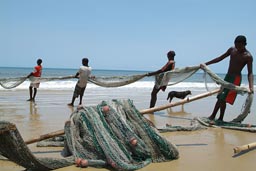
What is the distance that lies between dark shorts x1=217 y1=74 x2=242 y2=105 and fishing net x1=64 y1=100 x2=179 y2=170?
9.99 ft

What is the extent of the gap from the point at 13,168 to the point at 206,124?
12.9ft

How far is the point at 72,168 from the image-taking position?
334 cm

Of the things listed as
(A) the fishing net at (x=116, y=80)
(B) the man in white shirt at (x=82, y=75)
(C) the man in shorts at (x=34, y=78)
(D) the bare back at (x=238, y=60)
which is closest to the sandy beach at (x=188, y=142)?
(A) the fishing net at (x=116, y=80)

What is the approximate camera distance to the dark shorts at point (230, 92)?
20.6 feet

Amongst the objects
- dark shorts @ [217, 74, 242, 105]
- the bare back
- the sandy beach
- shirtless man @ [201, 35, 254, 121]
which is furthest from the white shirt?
the bare back

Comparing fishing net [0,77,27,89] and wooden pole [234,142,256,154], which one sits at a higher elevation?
fishing net [0,77,27,89]

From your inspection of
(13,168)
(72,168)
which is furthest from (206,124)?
(13,168)

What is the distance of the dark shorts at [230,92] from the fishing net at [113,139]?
305 centimetres

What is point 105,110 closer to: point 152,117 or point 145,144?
point 145,144

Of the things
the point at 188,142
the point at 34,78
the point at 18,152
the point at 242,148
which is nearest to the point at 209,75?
the point at 188,142

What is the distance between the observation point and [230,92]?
636 cm

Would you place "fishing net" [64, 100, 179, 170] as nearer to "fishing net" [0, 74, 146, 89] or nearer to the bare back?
the bare back

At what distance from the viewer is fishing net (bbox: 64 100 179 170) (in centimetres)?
345

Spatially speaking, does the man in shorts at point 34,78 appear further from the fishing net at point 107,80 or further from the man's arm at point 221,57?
the man's arm at point 221,57
